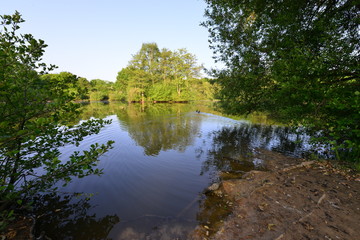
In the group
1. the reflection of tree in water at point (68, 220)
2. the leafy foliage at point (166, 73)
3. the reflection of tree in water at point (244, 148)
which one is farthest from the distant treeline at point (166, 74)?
the reflection of tree in water at point (68, 220)

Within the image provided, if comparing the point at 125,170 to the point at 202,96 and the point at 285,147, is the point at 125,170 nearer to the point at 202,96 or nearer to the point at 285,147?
the point at 285,147

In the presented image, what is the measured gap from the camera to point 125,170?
374 inches

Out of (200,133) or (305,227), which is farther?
(200,133)

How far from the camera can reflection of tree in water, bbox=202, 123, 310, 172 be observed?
10.1 metres

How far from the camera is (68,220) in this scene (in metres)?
5.49

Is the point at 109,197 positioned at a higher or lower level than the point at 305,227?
lower

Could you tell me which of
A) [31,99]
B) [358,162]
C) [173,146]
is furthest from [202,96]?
[31,99]

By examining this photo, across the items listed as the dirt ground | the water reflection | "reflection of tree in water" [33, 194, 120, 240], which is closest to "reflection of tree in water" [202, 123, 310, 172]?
the water reflection

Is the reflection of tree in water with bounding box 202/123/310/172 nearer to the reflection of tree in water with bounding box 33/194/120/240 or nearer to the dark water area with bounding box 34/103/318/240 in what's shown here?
the dark water area with bounding box 34/103/318/240

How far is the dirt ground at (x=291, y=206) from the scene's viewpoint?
13.8 feet

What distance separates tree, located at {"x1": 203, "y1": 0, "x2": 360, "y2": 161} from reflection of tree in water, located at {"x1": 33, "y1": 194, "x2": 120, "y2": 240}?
762cm

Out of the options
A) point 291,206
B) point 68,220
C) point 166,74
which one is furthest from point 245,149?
point 166,74

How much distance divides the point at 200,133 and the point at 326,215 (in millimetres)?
→ 14161

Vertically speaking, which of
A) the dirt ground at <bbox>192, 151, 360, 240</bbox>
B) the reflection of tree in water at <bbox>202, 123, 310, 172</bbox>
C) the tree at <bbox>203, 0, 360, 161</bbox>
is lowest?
the reflection of tree in water at <bbox>202, 123, 310, 172</bbox>
